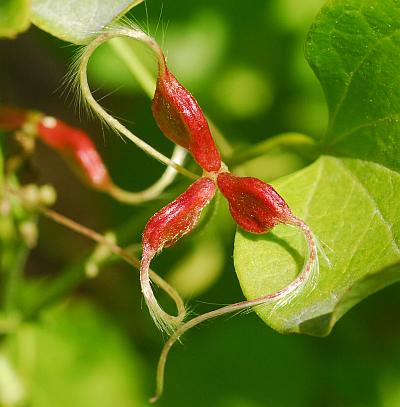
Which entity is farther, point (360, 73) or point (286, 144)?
point (286, 144)

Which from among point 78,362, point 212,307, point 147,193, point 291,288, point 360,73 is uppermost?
point 360,73

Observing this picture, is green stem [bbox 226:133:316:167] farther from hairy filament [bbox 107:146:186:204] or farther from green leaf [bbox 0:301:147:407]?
green leaf [bbox 0:301:147:407]

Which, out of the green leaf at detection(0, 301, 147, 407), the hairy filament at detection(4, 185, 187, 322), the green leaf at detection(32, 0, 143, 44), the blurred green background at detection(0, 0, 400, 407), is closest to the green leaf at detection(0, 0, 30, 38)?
the green leaf at detection(32, 0, 143, 44)

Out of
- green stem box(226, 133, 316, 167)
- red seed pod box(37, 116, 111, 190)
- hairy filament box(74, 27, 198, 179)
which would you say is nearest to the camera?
hairy filament box(74, 27, 198, 179)

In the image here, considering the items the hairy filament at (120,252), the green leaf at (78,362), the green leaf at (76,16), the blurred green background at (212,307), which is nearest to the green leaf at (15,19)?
the green leaf at (76,16)

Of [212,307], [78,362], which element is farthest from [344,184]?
[78,362]

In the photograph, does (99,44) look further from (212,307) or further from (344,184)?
(212,307)
